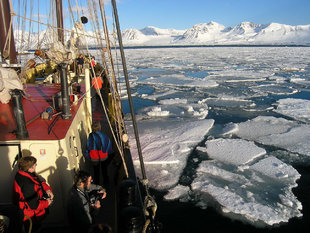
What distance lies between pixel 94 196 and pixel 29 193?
60 centimetres

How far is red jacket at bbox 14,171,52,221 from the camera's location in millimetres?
2152

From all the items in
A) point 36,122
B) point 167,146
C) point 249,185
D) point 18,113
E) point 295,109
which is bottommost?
point 249,185

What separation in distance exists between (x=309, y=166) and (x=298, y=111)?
4229 millimetres

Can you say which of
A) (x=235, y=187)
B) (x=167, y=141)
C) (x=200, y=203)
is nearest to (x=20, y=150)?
(x=200, y=203)

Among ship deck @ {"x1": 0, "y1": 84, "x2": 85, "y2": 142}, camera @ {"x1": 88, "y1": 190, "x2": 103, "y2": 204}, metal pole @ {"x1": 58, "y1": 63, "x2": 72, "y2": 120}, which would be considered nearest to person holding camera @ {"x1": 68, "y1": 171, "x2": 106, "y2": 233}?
camera @ {"x1": 88, "y1": 190, "x2": 103, "y2": 204}

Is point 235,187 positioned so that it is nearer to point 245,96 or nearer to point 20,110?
point 20,110

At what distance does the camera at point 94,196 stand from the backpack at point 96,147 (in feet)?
2.12

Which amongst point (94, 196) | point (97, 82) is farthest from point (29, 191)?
point (97, 82)

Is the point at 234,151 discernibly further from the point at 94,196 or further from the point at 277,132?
the point at 94,196

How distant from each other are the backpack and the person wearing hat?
900 mm

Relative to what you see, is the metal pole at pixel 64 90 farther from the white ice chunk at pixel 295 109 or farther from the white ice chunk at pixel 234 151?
the white ice chunk at pixel 295 109

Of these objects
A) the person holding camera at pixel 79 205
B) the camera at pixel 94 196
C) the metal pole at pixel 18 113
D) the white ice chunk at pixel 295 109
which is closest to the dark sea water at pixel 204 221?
the camera at pixel 94 196

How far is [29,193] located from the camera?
219cm

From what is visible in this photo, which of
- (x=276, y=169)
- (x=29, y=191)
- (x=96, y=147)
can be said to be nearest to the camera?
(x=29, y=191)
